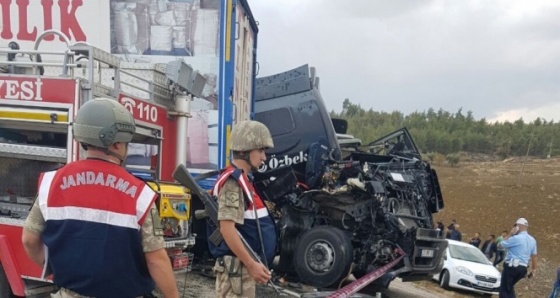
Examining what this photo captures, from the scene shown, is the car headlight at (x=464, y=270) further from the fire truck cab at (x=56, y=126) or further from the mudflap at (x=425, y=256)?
the fire truck cab at (x=56, y=126)

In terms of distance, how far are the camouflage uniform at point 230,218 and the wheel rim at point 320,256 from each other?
4.03m

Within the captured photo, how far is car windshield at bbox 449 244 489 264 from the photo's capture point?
12477 millimetres

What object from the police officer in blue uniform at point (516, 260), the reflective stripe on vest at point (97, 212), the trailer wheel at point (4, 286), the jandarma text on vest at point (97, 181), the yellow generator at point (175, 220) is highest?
the jandarma text on vest at point (97, 181)

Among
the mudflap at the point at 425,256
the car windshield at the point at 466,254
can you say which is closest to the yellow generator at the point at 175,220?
the mudflap at the point at 425,256

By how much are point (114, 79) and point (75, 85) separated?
1.88ft

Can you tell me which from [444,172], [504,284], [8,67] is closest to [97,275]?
[8,67]

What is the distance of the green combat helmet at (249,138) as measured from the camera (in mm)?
3326

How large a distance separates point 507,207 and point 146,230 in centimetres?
3089

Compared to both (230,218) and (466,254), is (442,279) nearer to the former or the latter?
(466,254)

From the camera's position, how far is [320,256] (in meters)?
7.30

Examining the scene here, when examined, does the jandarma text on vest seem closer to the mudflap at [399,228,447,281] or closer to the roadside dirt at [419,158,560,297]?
the mudflap at [399,228,447,281]

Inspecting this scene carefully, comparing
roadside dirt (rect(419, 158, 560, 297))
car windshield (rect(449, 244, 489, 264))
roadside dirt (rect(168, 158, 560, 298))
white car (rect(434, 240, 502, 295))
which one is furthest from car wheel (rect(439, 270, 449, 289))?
roadside dirt (rect(419, 158, 560, 297))

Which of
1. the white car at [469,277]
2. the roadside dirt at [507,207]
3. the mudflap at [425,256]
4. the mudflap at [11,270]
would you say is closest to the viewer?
the mudflap at [11,270]

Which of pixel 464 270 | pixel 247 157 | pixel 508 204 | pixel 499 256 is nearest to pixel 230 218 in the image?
pixel 247 157
